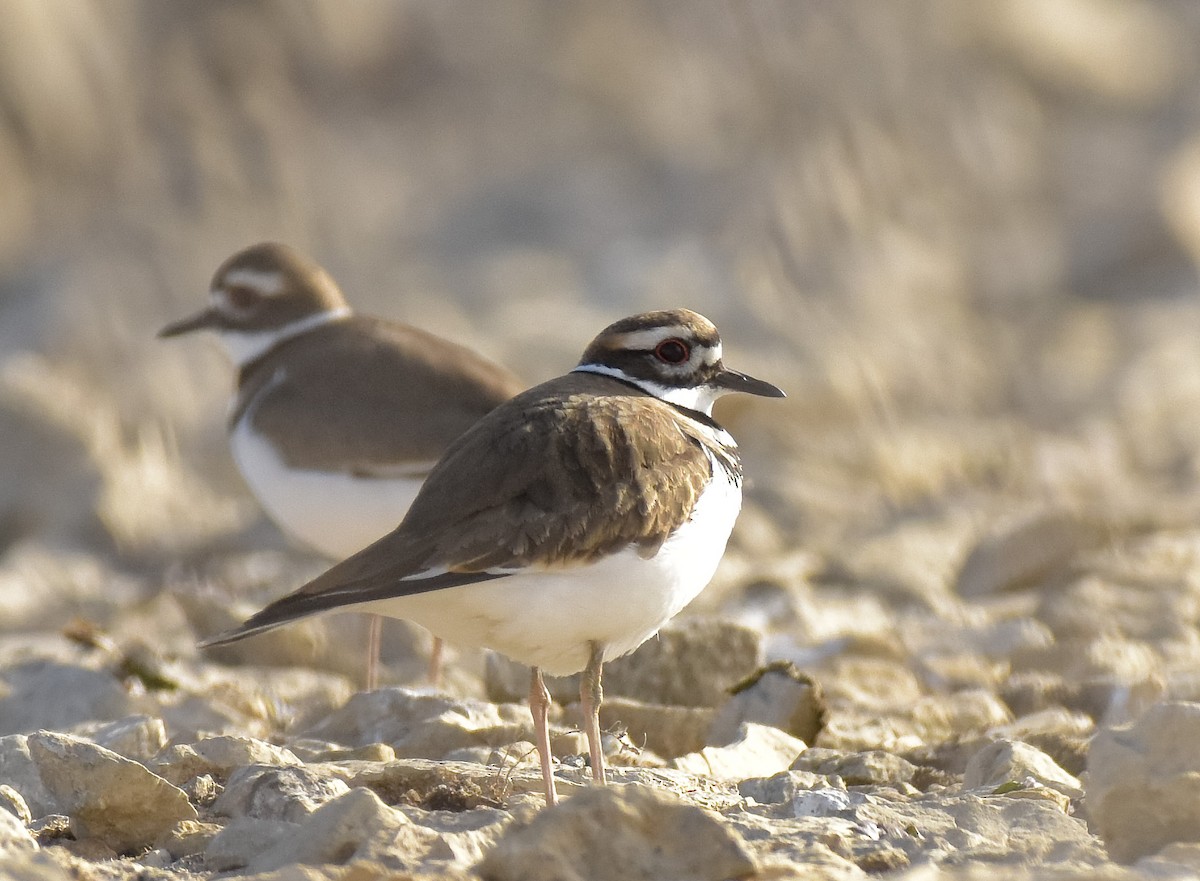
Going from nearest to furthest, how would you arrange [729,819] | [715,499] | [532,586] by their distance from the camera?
1. [729,819]
2. [532,586]
3. [715,499]

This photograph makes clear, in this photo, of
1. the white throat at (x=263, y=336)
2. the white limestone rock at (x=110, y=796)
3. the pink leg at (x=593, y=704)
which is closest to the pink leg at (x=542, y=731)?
the pink leg at (x=593, y=704)

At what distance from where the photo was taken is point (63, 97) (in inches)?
601

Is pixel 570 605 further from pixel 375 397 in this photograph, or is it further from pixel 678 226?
pixel 678 226

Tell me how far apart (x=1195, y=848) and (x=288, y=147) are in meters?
13.3

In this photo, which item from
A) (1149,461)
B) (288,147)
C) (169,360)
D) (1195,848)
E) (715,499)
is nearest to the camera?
(1195,848)

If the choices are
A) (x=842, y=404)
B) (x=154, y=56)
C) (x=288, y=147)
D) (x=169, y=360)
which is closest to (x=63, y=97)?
(x=154, y=56)

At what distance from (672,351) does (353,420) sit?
6.81 ft

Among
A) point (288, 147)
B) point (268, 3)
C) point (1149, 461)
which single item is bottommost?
point (1149, 461)

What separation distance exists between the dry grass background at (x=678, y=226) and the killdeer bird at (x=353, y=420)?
7.04 feet

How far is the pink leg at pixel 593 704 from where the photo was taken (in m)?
5.16

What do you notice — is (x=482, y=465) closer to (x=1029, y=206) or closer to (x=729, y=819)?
(x=729, y=819)

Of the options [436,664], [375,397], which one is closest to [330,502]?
[375,397]

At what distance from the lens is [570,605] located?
5.00m

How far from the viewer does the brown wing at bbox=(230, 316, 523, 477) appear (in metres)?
7.40
